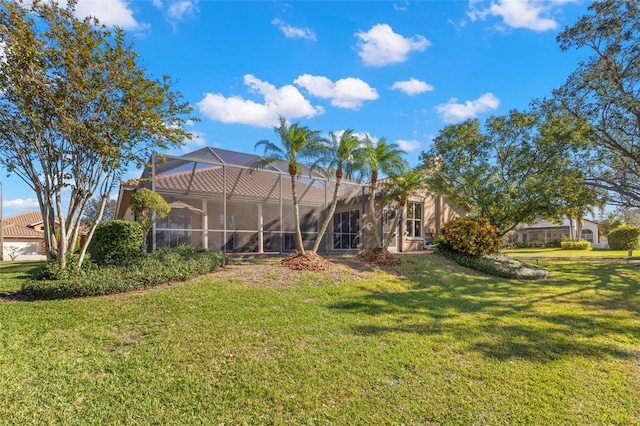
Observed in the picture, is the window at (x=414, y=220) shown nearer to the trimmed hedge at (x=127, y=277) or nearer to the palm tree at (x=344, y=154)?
the palm tree at (x=344, y=154)

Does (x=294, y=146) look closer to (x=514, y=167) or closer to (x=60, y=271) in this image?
(x=60, y=271)

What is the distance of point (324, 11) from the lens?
9.69 m

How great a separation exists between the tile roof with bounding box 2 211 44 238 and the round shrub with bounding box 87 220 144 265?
118ft

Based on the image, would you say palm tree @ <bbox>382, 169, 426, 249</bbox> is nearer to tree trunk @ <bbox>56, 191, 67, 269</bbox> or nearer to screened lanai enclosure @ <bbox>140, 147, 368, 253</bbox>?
screened lanai enclosure @ <bbox>140, 147, 368, 253</bbox>

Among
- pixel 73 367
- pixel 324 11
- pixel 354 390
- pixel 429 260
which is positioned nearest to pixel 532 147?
pixel 429 260

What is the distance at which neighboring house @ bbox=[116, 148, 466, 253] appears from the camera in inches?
540

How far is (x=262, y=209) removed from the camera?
1764 cm

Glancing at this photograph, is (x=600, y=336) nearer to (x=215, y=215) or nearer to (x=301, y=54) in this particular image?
(x=301, y=54)

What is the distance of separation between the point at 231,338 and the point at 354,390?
2.05 metres

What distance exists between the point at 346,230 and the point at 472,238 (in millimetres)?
6878

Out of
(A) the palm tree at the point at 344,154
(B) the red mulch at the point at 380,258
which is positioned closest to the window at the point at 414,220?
(B) the red mulch at the point at 380,258

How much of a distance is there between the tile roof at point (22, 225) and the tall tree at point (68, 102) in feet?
121

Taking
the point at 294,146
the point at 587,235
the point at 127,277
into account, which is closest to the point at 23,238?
the point at 127,277

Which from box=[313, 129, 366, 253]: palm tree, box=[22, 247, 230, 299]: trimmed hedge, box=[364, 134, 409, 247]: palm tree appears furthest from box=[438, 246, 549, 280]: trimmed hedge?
box=[22, 247, 230, 299]: trimmed hedge
